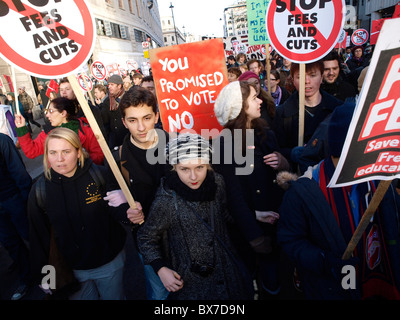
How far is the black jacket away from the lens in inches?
76.4

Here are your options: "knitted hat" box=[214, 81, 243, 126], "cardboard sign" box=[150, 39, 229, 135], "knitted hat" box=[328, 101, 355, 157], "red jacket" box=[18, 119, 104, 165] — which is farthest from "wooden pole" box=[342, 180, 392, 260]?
"red jacket" box=[18, 119, 104, 165]

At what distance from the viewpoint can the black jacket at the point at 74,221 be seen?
194 centimetres

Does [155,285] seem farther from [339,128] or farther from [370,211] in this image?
[339,128]

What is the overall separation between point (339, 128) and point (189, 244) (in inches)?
44.3

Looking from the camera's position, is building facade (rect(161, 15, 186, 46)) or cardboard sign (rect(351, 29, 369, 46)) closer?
cardboard sign (rect(351, 29, 369, 46))

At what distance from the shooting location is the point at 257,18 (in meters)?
5.48

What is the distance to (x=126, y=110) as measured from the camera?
6.89 feet

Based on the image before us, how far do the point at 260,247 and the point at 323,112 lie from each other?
1.63m

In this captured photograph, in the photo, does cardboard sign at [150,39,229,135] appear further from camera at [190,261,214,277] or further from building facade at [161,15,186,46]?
building facade at [161,15,186,46]

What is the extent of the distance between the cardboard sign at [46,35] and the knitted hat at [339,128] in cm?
148

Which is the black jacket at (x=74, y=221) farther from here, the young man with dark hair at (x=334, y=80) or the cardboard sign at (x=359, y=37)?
the cardboard sign at (x=359, y=37)

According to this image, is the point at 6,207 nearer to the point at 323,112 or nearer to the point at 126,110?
the point at 126,110

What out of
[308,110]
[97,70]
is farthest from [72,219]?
[97,70]

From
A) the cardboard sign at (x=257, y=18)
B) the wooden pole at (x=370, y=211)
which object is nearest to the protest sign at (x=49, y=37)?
the wooden pole at (x=370, y=211)
